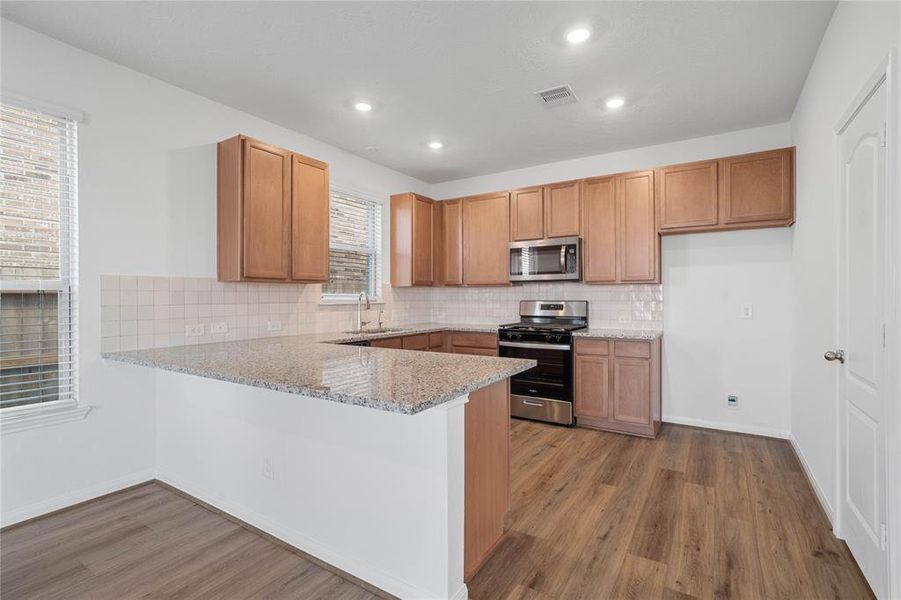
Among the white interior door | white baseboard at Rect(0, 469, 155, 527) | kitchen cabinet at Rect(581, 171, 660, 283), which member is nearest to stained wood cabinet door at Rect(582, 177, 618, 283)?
kitchen cabinet at Rect(581, 171, 660, 283)

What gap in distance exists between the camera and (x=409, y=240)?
4859 mm

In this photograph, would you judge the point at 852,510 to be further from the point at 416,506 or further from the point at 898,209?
the point at 416,506

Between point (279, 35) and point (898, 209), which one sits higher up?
point (279, 35)

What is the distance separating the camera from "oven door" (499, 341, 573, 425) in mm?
4016

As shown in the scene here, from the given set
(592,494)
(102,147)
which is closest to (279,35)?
(102,147)

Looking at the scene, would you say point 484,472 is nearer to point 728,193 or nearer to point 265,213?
point 265,213

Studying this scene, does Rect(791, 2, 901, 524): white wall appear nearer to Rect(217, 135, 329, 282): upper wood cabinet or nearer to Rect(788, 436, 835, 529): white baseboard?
Rect(788, 436, 835, 529): white baseboard

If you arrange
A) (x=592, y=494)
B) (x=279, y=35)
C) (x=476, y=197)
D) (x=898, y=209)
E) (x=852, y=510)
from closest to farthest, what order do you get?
(x=898, y=209), (x=852, y=510), (x=279, y=35), (x=592, y=494), (x=476, y=197)

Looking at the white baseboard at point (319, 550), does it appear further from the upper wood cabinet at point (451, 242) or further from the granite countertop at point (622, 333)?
the upper wood cabinet at point (451, 242)

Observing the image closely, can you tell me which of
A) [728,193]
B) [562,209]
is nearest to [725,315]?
[728,193]

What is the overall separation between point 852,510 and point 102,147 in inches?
174

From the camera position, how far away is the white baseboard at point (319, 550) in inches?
68.6

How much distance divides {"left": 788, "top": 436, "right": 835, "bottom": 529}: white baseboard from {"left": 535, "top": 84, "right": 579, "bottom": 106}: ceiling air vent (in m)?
2.90

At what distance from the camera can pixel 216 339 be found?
3234 millimetres
